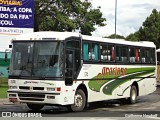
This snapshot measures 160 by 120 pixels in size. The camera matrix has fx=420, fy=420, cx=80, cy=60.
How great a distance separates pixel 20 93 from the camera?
52.3 ft

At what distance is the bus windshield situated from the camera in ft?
51.3

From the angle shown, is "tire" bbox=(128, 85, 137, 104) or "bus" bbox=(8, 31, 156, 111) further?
"tire" bbox=(128, 85, 137, 104)

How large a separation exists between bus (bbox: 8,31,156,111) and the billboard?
1359 centimetres

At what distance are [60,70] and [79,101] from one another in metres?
1.79

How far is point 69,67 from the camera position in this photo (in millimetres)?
16047

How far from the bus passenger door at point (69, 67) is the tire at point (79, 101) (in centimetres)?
77

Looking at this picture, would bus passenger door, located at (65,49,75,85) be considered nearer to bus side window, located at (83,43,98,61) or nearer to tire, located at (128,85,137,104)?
bus side window, located at (83,43,98,61)

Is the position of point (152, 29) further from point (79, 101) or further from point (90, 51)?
point (79, 101)

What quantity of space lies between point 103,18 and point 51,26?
26.1 ft

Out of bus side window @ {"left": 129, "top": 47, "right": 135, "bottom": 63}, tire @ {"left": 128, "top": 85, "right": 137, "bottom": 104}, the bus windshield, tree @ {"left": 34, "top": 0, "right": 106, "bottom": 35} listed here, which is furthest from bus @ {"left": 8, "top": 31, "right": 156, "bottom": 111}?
tree @ {"left": 34, "top": 0, "right": 106, "bottom": 35}

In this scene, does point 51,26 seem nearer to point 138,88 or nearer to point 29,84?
point 138,88

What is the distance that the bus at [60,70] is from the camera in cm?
1560

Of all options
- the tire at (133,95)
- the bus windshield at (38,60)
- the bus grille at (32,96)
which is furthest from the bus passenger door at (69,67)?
the tire at (133,95)

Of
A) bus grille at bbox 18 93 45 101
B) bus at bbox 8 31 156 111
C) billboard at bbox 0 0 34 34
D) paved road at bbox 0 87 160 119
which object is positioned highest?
billboard at bbox 0 0 34 34
